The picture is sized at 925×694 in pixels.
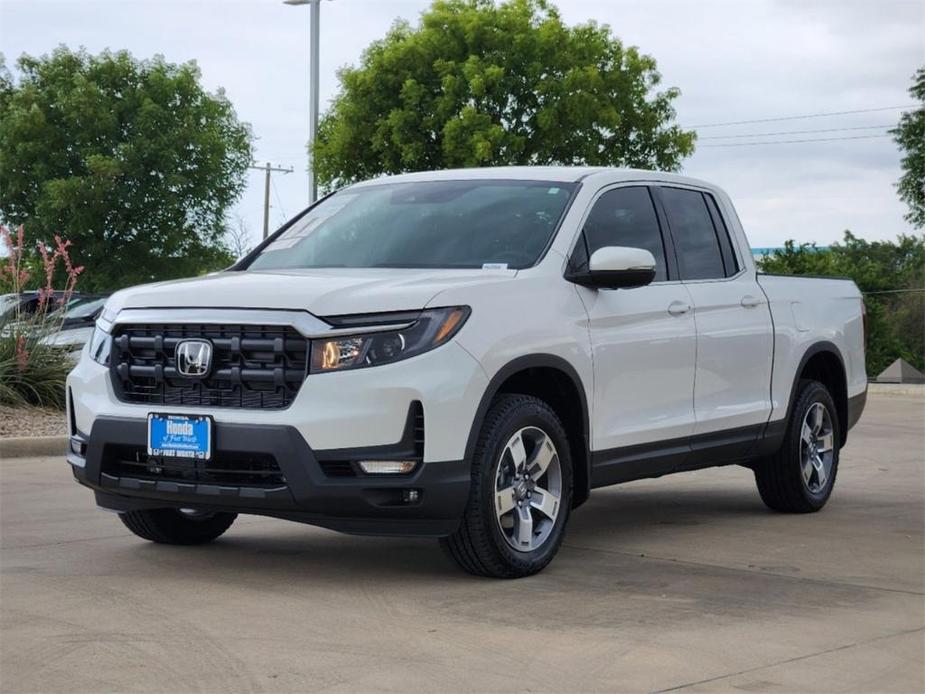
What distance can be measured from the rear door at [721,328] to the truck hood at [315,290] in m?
1.69

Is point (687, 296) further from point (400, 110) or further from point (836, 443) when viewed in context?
point (400, 110)

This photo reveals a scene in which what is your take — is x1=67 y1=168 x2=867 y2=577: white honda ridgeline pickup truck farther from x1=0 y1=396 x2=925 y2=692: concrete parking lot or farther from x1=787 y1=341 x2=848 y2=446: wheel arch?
x1=787 y1=341 x2=848 y2=446: wheel arch

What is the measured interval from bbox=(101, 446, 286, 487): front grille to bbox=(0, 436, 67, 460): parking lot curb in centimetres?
637

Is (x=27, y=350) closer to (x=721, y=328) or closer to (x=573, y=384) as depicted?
(x=721, y=328)

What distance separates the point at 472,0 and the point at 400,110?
472 cm

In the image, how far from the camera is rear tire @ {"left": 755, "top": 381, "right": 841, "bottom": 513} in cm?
941

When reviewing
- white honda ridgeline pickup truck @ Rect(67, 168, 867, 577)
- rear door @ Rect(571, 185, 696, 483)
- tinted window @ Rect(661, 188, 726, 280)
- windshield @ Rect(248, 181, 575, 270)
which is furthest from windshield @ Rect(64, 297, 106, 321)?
rear door @ Rect(571, 185, 696, 483)

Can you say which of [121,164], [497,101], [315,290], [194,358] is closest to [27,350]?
[194,358]

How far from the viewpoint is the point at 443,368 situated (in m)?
6.53

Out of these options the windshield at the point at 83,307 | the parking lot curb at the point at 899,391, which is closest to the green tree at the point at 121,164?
the windshield at the point at 83,307

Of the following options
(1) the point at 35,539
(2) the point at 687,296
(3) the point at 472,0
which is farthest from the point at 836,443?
(3) the point at 472,0

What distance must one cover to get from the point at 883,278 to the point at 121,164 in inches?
1751

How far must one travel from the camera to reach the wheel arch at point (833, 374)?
9836 mm

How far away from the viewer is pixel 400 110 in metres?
40.9
